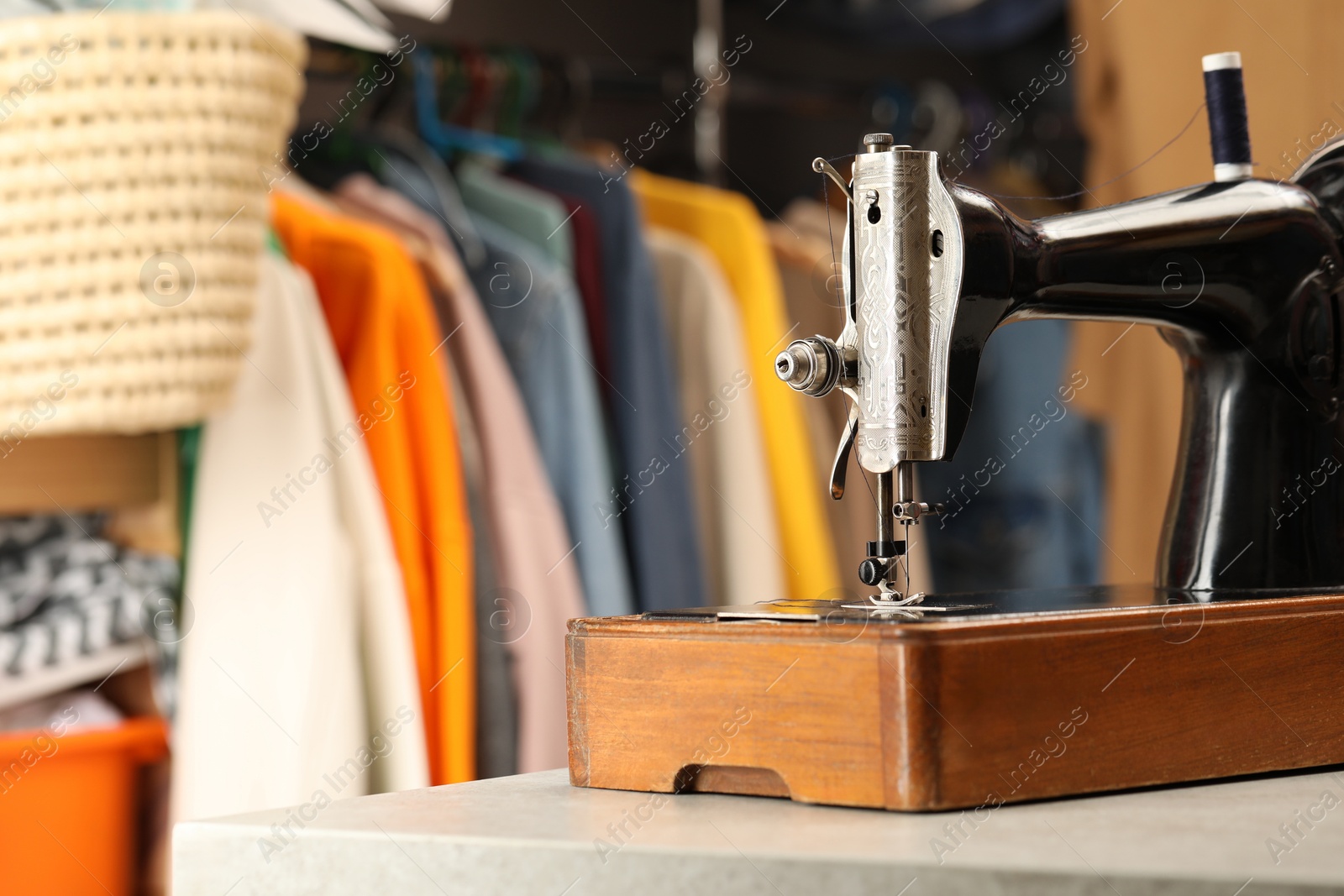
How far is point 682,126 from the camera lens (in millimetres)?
2426

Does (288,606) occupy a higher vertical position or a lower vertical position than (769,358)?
lower

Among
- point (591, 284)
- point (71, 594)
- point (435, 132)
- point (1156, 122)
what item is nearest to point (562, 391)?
point (591, 284)

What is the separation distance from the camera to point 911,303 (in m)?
0.83

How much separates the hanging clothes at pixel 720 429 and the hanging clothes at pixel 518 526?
199 millimetres

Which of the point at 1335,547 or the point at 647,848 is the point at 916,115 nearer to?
the point at 1335,547

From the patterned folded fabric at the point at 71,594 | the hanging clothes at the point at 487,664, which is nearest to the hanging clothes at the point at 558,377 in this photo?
the hanging clothes at the point at 487,664

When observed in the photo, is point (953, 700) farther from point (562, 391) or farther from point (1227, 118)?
point (562, 391)

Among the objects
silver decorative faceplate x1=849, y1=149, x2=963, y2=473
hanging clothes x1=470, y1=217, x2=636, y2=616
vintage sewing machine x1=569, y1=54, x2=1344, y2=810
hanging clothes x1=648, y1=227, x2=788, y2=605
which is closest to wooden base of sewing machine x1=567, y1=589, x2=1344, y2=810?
vintage sewing machine x1=569, y1=54, x2=1344, y2=810

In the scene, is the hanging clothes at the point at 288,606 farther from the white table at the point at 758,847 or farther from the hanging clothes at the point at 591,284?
the white table at the point at 758,847

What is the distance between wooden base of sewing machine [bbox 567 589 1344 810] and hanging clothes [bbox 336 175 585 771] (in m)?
0.72

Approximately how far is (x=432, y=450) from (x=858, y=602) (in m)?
0.72

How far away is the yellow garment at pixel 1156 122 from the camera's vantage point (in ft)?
5.48

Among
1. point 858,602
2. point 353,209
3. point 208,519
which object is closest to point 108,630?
point 208,519

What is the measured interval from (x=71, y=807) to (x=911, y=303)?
0.92 meters
